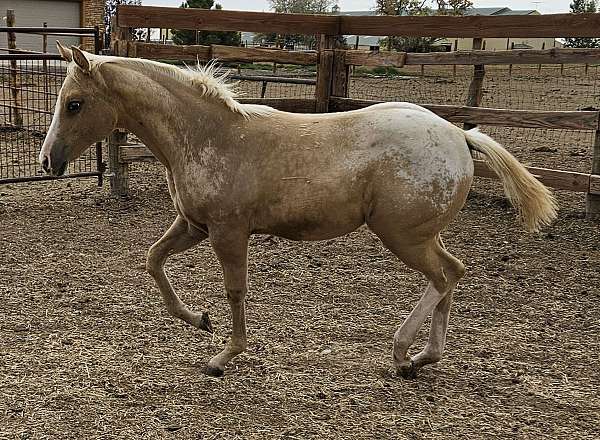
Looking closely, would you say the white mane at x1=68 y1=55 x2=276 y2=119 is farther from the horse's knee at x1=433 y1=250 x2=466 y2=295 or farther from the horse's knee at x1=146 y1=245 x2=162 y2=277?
the horse's knee at x1=433 y1=250 x2=466 y2=295

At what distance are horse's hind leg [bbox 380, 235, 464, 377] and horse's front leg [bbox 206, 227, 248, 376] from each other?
732mm

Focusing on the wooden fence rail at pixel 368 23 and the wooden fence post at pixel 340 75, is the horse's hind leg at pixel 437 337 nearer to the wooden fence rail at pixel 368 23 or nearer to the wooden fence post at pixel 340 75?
the wooden fence rail at pixel 368 23

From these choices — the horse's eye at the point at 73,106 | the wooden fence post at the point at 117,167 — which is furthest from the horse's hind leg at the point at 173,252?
the wooden fence post at the point at 117,167

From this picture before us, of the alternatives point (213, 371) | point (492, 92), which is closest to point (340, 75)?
point (213, 371)

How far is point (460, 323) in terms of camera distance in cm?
452

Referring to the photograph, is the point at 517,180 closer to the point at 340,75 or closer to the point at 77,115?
the point at 77,115

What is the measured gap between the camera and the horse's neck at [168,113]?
3586 mm

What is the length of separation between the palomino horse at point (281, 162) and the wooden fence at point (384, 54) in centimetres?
340

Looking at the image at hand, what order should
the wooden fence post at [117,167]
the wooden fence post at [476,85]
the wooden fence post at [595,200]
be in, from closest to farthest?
the wooden fence post at [595,200] → the wooden fence post at [117,167] → the wooden fence post at [476,85]

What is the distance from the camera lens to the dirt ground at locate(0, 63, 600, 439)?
3275mm

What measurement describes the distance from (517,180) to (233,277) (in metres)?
1.56

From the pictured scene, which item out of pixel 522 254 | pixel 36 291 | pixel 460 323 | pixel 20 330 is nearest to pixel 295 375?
pixel 460 323

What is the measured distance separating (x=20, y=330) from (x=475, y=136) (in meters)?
2.83

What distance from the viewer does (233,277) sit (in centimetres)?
368
